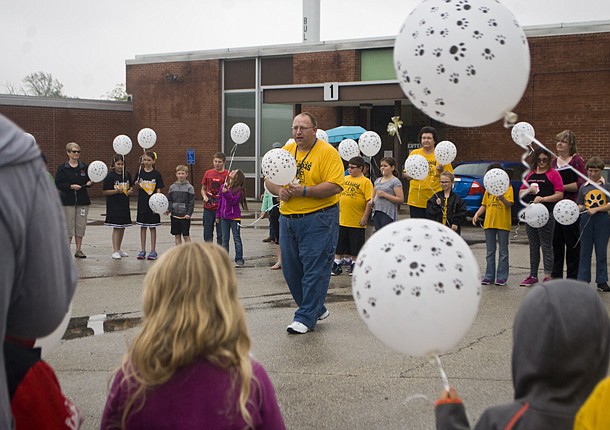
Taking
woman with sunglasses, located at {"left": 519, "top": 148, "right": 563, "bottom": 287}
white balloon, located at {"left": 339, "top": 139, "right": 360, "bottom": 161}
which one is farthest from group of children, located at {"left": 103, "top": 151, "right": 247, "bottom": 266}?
woman with sunglasses, located at {"left": 519, "top": 148, "right": 563, "bottom": 287}

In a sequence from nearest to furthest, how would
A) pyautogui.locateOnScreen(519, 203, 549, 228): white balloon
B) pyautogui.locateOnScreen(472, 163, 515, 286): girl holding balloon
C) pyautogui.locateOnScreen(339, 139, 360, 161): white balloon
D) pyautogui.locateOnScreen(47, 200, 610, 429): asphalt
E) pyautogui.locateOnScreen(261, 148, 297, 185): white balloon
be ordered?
pyautogui.locateOnScreen(47, 200, 610, 429): asphalt, pyautogui.locateOnScreen(261, 148, 297, 185): white balloon, pyautogui.locateOnScreen(519, 203, 549, 228): white balloon, pyautogui.locateOnScreen(472, 163, 515, 286): girl holding balloon, pyautogui.locateOnScreen(339, 139, 360, 161): white balloon

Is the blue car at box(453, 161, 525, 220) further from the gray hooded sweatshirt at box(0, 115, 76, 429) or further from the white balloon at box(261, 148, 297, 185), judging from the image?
the gray hooded sweatshirt at box(0, 115, 76, 429)

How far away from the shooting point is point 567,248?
9109 millimetres

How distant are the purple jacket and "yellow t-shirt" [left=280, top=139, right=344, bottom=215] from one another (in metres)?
4.86

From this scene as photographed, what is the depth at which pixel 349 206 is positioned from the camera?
10.6m

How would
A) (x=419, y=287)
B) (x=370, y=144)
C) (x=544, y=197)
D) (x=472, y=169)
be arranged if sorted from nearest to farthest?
(x=419, y=287) < (x=544, y=197) < (x=370, y=144) < (x=472, y=169)

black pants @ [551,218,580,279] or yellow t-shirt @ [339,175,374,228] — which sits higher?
yellow t-shirt @ [339,175,374,228]

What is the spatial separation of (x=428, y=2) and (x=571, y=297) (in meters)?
1.99

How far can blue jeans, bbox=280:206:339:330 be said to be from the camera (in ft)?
22.1

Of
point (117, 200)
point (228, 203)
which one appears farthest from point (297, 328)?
point (117, 200)

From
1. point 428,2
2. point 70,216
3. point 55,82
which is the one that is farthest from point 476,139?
point 55,82

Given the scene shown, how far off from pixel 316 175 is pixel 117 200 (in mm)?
6269

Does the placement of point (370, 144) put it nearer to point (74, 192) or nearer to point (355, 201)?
point (355, 201)

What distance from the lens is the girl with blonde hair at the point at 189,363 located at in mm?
2281
